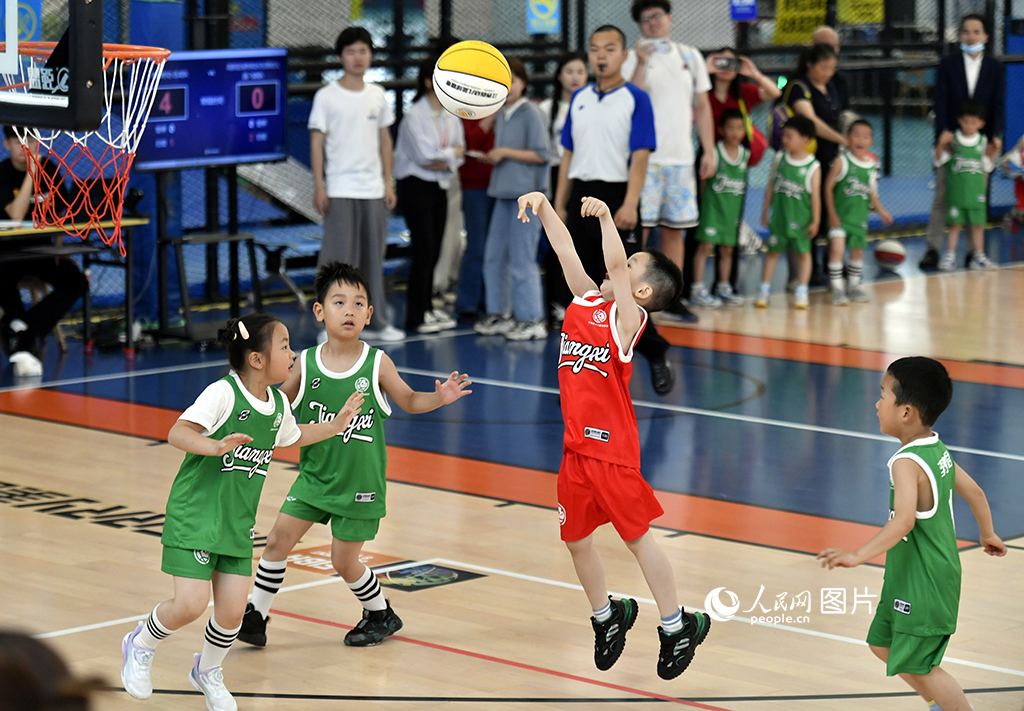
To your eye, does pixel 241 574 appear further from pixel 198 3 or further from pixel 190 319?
pixel 198 3

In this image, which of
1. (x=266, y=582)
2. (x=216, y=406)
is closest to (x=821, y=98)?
(x=266, y=582)

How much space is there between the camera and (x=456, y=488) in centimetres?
727

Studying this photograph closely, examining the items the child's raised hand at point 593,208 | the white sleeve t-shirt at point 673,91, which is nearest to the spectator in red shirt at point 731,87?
the white sleeve t-shirt at point 673,91

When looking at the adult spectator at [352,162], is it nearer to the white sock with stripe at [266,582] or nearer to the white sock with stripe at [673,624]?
the white sock with stripe at [266,582]

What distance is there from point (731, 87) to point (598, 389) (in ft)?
26.6

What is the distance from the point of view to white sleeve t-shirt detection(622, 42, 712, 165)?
37.0ft

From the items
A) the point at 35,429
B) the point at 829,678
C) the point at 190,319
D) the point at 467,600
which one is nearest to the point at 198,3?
the point at 190,319

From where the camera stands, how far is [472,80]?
6.34 meters

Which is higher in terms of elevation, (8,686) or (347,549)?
(8,686)

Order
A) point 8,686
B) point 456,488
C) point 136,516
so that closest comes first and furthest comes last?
point 8,686
point 136,516
point 456,488

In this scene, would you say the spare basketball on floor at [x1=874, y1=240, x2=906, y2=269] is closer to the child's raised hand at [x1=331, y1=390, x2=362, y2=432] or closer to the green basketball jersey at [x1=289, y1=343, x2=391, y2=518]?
the green basketball jersey at [x1=289, y1=343, x2=391, y2=518]

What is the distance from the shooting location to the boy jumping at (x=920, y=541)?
4090 mm

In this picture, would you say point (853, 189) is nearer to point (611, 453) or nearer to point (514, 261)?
point (514, 261)

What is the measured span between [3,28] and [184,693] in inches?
98.5
